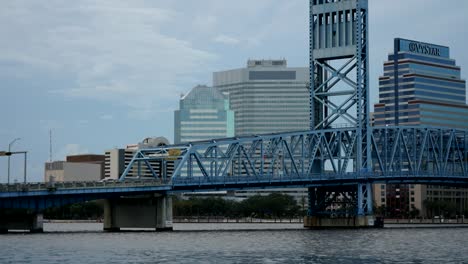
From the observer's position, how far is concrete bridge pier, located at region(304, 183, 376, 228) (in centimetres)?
17262

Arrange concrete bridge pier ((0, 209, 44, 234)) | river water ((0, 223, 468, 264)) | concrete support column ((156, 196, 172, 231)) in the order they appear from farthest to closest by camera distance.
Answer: concrete support column ((156, 196, 172, 231)) → concrete bridge pier ((0, 209, 44, 234)) → river water ((0, 223, 468, 264))

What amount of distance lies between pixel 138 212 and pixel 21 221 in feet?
62.3

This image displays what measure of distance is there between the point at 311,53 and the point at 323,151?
1750 centimetres

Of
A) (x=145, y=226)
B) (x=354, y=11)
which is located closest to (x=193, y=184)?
(x=145, y=226)

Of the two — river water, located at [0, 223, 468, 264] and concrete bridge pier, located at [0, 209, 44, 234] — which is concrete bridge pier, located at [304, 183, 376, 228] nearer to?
river water, located at [0, 223, 468, 264]

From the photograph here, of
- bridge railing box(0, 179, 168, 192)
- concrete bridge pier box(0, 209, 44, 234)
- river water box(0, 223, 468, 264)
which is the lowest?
river water box(0, 223, 468, 264)

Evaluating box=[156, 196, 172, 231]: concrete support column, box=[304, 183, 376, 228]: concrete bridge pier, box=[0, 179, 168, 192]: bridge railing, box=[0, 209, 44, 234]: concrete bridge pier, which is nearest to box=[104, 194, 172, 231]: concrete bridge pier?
box=[156, 196, 172, 231]: concrete support column

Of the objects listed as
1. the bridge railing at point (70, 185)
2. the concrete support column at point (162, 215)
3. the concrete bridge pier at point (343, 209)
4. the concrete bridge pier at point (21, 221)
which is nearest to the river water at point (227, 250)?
the bridge railing at point (70, 185)

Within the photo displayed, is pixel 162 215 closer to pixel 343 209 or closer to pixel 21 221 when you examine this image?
pixel 21 221

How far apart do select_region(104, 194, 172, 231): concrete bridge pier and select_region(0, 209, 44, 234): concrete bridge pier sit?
42.5 feet

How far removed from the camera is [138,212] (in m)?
160

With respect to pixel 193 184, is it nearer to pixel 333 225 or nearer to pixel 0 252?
pixel 333 225

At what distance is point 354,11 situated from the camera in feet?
584

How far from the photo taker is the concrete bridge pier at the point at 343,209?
17262cm
